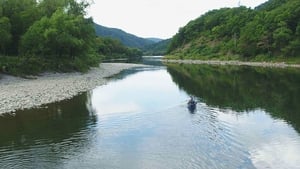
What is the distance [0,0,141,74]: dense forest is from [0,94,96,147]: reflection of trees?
2991cm

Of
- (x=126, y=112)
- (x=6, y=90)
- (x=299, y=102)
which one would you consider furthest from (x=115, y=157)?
(x=6, y=90)

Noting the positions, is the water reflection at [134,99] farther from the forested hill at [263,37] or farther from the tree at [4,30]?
the forested hill at [263,37]

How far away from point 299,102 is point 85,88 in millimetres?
27776

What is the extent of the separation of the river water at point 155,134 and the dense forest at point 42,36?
29.7 m

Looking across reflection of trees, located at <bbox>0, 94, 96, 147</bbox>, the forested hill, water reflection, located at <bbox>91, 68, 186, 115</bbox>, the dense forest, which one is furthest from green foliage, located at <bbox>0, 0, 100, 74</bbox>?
the forested hill

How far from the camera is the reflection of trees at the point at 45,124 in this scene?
23.7 meters

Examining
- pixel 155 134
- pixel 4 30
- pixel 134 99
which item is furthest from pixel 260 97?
pixel 4 30

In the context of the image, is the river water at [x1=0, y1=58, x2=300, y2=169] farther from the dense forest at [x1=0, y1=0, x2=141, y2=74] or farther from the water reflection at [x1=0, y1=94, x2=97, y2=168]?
the dense forest at [x1=0, y1=0, x2=141, y2=74]

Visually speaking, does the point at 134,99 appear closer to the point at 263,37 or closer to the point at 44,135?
the point at 44,135

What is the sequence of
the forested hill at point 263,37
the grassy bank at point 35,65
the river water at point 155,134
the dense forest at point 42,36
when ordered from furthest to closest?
the forested hill at point 263,37, the dense forest at point 42,36, the grassy bank at point 35,65, the river water at point 155,134

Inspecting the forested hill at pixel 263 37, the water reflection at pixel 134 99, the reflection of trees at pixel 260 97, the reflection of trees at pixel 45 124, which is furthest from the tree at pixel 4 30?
the forested hill at pixel 263 37

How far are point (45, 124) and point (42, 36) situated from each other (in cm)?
4515

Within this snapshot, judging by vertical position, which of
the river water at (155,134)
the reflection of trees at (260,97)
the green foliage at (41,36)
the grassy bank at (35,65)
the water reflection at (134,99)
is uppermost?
the green foliage at (41,36)

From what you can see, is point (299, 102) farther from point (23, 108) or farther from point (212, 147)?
point (23, 108)
